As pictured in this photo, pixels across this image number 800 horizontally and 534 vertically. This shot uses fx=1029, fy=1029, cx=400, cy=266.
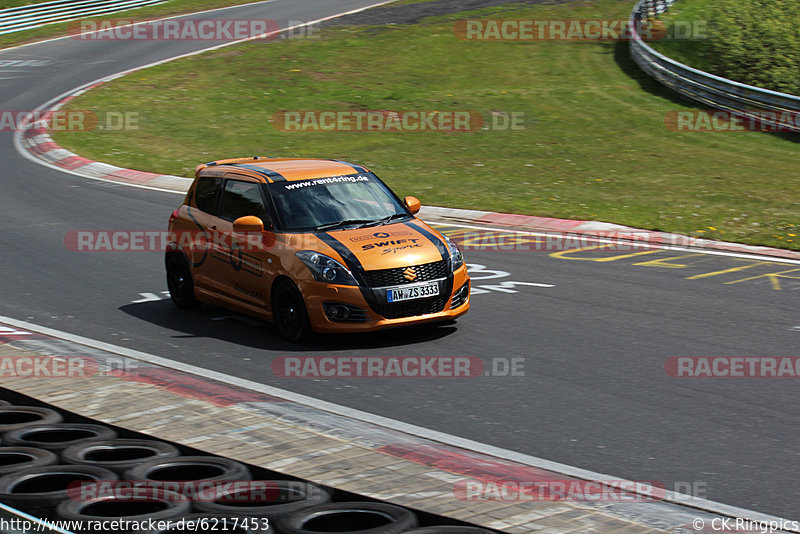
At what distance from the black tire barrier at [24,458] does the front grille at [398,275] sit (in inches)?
165

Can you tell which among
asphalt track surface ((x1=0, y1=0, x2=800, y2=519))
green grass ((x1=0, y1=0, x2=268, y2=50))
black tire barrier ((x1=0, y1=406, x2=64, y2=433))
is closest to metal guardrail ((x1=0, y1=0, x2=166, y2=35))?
green grass ((x1=0, y1=0, x2=268, y2=50))

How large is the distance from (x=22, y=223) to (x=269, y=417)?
10.9 metres

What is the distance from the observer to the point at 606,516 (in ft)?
18.3

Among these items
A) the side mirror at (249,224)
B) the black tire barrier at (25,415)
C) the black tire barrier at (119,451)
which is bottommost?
the black tire barrier at (25,415)

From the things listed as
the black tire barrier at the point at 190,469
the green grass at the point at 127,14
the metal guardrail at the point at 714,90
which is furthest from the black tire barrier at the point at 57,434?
the green grass at the point at 127,14

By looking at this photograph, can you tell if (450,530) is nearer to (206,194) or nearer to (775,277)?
(206,194)

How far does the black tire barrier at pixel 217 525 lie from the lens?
5.22 m

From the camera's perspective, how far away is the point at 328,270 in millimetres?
10078

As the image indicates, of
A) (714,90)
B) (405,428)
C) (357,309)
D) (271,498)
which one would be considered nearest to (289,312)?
(357,309)

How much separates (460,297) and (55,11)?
145ft

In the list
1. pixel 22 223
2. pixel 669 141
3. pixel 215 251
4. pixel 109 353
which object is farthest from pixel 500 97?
pixel 109 353

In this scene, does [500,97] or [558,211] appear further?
[500,97]

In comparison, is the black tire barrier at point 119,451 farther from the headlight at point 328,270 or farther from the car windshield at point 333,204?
the car windshield at point 333,204

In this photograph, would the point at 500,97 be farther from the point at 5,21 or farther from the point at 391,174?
the point at 5,21
